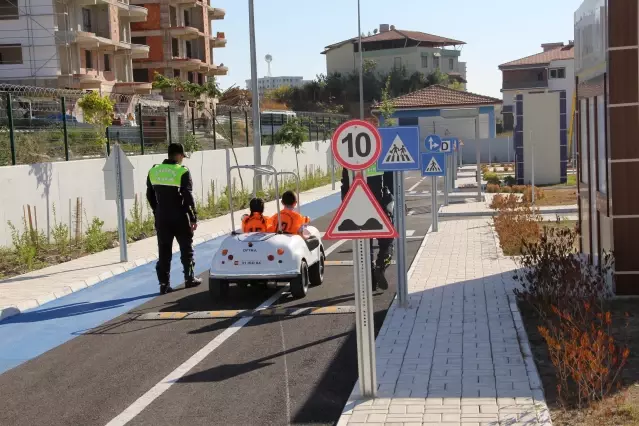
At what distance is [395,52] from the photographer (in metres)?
101

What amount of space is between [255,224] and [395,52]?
9061 centimetres

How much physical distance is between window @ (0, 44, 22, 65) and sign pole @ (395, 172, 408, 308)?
46719mm

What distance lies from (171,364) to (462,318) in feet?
10.7

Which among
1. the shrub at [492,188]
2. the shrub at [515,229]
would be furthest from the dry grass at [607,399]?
the shrub at [492,188]

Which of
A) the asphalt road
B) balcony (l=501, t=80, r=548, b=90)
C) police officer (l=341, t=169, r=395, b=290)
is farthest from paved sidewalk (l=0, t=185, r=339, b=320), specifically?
balcony (l=501, t=80, r=548, b=90)

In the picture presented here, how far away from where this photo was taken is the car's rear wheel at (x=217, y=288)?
11750 mm

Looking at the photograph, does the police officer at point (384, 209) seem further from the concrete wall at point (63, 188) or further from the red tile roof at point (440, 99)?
the red tile roof at point (440, 99)

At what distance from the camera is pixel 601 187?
11.8m

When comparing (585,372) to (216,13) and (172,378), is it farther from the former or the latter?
(216,13)

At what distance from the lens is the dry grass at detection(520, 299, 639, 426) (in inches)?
244

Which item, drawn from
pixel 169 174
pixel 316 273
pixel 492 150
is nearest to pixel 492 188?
pixel 316 273

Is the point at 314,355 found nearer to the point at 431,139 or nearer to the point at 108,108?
the point at 431,139

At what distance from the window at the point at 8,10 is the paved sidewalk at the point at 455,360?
45.3 meters

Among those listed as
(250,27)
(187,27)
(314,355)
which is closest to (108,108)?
(250,27)
